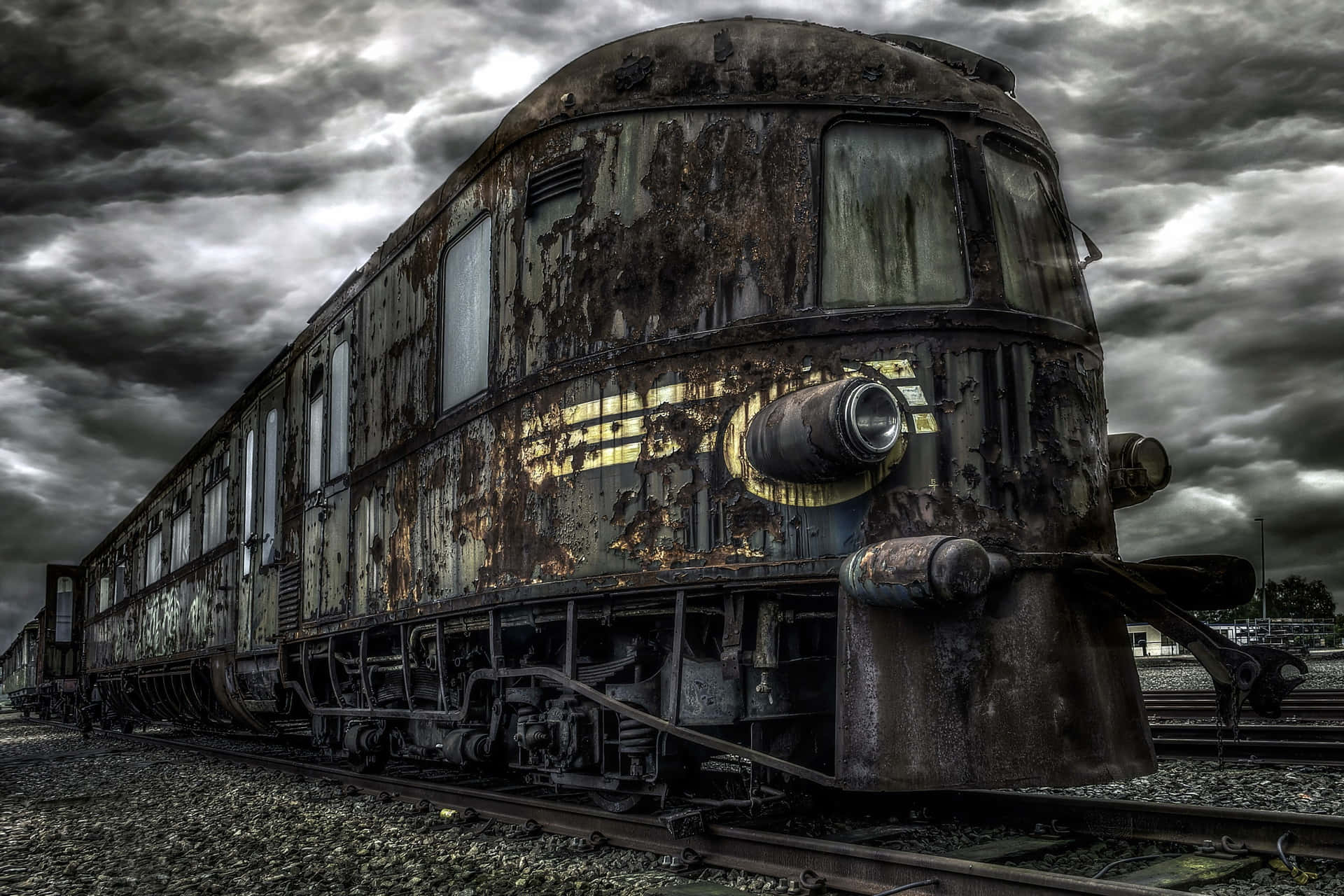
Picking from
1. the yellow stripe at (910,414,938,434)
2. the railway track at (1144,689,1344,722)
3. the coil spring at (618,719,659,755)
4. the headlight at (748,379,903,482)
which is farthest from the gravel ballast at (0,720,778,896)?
the railway track at (1144,689,1344,722)

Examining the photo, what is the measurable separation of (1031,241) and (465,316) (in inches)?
127

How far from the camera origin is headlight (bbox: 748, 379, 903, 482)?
4.19 m

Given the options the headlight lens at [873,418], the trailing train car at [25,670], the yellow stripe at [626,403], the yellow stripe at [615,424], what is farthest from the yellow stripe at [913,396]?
the trailing train car at [25,670]

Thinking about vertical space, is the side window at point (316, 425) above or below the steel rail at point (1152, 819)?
above

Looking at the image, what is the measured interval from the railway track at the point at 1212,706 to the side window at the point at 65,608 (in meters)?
24.1

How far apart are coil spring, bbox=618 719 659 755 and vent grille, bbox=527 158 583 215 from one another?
2.69 meters

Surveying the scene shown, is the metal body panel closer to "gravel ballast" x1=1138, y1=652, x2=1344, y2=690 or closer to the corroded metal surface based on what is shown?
the corroded metal surface

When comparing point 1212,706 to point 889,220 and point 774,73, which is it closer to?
point 889,220

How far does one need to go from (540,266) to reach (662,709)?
2.34 metres

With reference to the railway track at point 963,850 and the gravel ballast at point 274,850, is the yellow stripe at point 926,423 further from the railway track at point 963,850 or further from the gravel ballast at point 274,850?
the gravel ballast at point 274,850

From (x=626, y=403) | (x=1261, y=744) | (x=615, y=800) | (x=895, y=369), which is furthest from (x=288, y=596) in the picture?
(x=1261, y=744)

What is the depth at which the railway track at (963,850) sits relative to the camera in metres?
3.86

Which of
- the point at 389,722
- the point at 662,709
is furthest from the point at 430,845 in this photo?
the point at 389,722

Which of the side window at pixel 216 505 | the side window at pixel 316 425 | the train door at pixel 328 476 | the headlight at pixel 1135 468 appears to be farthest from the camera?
the side window at pixel 216 505
